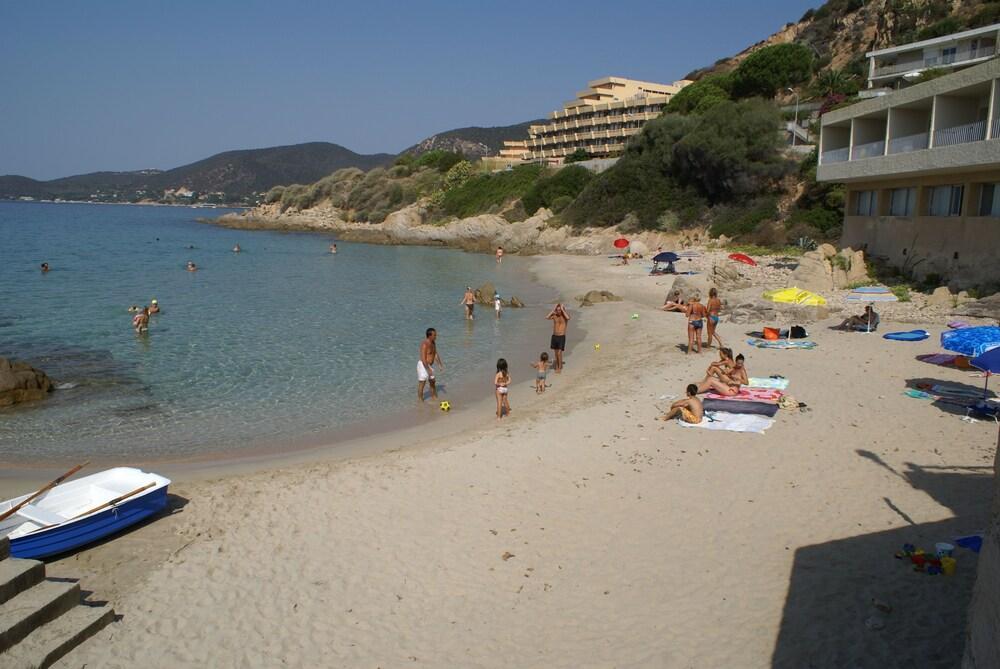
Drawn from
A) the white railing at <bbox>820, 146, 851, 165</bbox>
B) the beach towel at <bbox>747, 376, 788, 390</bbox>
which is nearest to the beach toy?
the beach towel at <bbox>747, 376, 788, 390</bbox>

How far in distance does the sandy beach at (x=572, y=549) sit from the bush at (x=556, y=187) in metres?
47.5

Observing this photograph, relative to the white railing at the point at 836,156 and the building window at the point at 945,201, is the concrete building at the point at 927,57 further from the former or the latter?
the building window at the point at 945,201

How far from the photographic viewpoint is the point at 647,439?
384 inches

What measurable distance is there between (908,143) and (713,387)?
1571cm

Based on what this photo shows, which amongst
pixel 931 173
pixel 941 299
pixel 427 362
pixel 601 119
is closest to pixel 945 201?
pixel 931 173

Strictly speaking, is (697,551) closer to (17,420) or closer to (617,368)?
(617,368)

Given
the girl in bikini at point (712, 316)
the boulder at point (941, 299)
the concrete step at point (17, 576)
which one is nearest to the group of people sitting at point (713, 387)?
the girl in bikini at point (712, 316)

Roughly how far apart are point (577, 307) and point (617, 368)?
9.80m

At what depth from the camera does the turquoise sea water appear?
1202 centimetres

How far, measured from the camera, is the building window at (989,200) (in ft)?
62.1

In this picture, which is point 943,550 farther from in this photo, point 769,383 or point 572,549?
point 769,383

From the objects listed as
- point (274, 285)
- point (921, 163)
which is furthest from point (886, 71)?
point (274, 285)

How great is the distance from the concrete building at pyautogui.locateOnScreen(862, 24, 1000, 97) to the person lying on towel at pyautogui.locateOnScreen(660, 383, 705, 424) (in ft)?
139

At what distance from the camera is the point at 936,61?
165 ft
